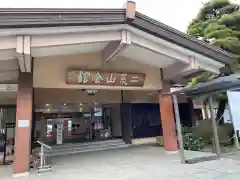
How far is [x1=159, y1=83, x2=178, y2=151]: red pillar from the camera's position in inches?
353

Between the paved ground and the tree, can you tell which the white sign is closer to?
the paved ground


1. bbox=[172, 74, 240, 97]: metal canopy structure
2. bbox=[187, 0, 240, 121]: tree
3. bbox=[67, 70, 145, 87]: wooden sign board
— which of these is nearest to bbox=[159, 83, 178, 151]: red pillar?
bbox=[67, 70, 145, 87]: wooden sign board

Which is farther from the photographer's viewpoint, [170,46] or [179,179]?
[170,46]

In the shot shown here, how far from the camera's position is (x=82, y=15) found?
579 centimetres

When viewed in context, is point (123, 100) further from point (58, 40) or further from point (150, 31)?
point (58, 40)

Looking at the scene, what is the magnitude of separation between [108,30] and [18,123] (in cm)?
387

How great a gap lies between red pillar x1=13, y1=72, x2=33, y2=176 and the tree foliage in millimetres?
7509

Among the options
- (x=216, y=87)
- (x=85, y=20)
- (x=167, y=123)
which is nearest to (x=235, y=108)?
(x=216, y=87)

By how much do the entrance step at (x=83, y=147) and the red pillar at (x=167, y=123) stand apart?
14.4 ft

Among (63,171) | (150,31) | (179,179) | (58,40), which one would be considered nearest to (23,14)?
(58,40)

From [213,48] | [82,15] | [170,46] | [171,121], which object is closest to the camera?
[82,15]

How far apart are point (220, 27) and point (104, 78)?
6.20m

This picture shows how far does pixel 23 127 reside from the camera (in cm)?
675

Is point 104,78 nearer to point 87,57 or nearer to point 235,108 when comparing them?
point 87,57
